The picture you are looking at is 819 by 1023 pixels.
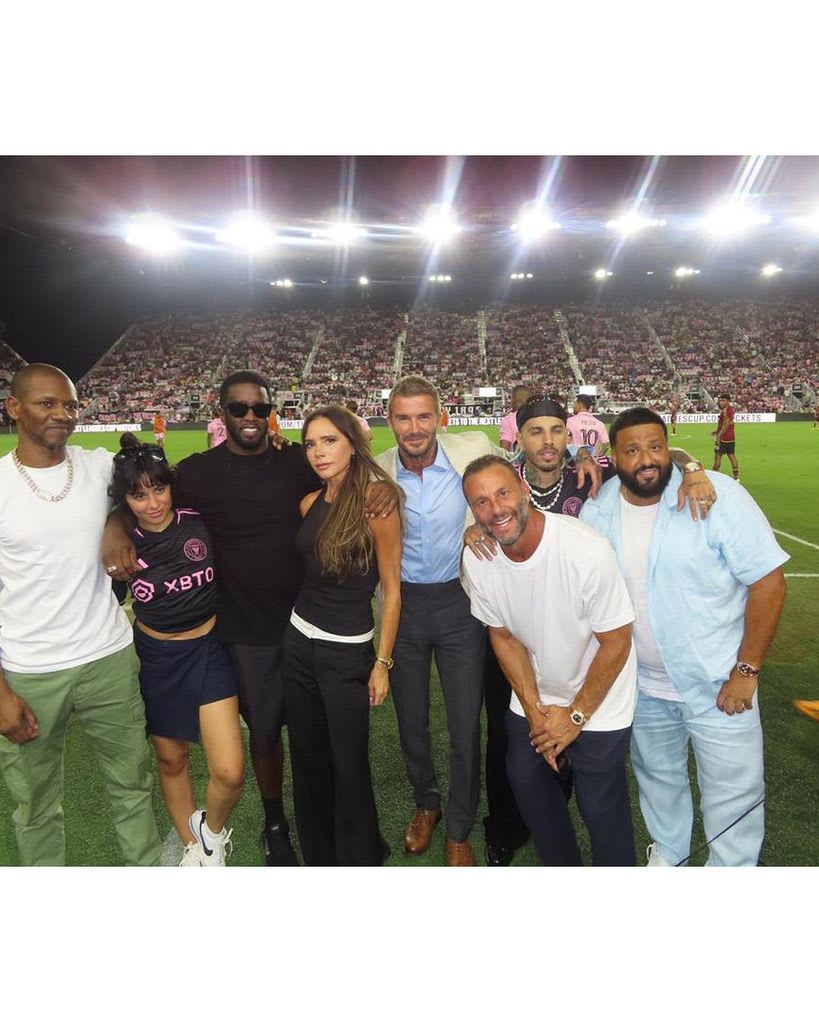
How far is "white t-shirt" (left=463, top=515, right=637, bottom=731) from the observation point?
236cm

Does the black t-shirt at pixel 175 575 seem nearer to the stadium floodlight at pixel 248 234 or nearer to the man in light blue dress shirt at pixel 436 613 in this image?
the man in light blue dress shirt at pixel 436 613

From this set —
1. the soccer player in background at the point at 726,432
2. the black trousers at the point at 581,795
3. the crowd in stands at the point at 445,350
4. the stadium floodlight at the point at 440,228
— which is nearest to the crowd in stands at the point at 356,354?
the crowd in stands at the point at 445,350

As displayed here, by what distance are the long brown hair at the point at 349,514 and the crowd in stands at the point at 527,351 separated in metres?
35.4

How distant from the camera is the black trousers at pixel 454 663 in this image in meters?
3.00

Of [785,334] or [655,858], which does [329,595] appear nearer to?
[655,858]

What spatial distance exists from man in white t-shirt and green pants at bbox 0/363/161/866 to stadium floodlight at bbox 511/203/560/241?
82.5 feet

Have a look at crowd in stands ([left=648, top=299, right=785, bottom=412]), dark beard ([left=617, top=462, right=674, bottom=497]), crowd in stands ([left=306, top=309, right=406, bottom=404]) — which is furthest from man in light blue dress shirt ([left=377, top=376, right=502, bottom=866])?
crowd in stands ([left=648, top=299, right=785, bottom=412])

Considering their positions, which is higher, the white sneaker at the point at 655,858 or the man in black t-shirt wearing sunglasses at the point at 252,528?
the man in black t-shirt wearing sunglasses at the point at 252,528

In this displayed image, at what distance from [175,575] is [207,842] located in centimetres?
133

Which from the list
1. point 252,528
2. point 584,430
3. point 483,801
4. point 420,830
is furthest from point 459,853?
point 584,430

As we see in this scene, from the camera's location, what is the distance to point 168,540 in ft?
9.11

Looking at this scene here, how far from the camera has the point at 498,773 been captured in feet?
10.5
